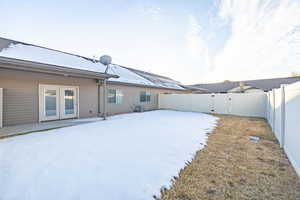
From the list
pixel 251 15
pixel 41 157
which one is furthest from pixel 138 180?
pixel 251 15

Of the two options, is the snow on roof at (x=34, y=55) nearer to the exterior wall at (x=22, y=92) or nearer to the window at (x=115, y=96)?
the exterior wall at (x=22, y=92)

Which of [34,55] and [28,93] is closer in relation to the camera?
Result: [28,93]

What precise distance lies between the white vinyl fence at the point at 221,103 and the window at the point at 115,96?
15.8ft

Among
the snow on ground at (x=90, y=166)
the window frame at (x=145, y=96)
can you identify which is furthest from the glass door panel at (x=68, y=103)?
the window frame at (x=145, y=96)

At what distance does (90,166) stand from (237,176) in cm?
267

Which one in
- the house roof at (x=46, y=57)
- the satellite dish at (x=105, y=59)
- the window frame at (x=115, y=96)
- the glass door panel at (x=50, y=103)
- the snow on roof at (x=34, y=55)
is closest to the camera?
the house roof at (x=46, y=57)

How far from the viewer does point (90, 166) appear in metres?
2.66

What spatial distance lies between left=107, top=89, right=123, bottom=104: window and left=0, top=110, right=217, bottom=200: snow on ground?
18.6 ft

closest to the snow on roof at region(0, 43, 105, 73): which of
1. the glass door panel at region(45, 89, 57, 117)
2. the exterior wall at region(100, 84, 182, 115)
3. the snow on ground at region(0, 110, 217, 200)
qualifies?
the glass door panel at region(45, 89, 57, 117)

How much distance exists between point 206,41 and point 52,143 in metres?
12.4

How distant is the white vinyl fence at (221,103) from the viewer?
32.0 feet

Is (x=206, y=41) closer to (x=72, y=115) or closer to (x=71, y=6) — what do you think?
(x=71, y=6)

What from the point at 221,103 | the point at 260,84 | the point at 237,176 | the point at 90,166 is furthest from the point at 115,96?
the point at 260,84

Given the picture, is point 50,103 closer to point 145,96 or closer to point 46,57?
point 46,57
